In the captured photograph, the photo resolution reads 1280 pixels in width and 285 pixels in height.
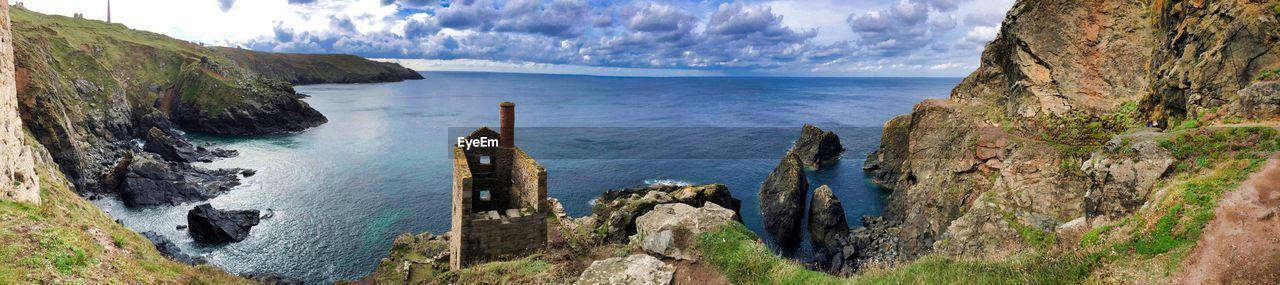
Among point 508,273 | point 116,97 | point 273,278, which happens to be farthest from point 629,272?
point 116,97

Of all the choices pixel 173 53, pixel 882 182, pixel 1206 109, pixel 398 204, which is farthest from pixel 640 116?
pixel 1206 109

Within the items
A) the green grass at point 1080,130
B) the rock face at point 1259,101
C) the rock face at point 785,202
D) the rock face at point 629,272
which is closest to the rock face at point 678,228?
the rock face at point 629,272

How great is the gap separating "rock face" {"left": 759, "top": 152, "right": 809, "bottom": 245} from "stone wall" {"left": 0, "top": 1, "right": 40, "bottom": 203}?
38360 mm

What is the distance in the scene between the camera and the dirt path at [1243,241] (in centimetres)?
990

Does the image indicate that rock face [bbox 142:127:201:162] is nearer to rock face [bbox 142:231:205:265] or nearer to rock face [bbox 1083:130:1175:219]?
rock face [bbox 142:231:205:265]

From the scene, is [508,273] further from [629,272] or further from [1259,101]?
[1259,101]

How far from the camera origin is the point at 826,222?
4172 cm

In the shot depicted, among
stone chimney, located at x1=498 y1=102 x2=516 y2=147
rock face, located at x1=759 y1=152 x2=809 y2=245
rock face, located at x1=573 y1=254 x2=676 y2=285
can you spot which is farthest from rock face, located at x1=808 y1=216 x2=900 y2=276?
rock face, located at x1=573 y1=254 x2=676 y2=285

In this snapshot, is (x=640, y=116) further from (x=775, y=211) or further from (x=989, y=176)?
(x=989, y=176)

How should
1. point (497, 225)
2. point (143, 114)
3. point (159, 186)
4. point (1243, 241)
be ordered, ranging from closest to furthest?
point (1243, 241) < point (497, 225) < point (159, 186) < point (143, 114)

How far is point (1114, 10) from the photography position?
3212cm

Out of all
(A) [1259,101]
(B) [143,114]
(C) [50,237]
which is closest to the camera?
(C) [50,237]

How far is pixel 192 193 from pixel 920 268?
5789cm

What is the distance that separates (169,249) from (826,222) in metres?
43.0
